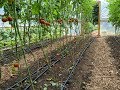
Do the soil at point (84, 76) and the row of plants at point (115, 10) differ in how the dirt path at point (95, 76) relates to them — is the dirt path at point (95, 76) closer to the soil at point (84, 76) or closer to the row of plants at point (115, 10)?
the soil at point (84, 76)

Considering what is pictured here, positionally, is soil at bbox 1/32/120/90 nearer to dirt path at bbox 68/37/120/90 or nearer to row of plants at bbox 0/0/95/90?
dirt path at bbox 68/37/120/90

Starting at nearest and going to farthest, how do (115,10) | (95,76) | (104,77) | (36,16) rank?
(36,16) < (104,77) < (95,76) < (115,10)

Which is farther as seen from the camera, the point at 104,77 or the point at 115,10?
the point at 115,10

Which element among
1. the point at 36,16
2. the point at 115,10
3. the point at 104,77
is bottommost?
the point at 104,77

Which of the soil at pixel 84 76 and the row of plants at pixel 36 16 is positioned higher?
the row of plants at pixel 36 16

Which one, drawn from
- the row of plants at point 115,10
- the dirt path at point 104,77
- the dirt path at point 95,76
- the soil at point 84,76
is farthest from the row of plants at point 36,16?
the row of plants at point 115,10

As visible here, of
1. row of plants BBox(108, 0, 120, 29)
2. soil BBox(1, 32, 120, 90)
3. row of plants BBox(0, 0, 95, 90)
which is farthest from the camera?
row of plants BBox(108, 0, 120, 29)

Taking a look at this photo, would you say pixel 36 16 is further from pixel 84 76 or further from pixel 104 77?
pixel 104 77

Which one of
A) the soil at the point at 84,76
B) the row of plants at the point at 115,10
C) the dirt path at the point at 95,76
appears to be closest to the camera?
the soil at the point at 84,76

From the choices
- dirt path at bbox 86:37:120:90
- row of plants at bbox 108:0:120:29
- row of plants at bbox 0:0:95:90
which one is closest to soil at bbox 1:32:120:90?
dirt path at bbox 86:37:120:90

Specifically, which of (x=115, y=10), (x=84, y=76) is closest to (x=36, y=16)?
(x=84, y=76)

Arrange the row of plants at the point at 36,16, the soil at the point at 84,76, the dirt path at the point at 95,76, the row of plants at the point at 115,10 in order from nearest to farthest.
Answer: the row of plants at the point at 36,16
the soil at the point at 84,76
the dirt path at the point at 95,76
the row of plants at the point at 115,10

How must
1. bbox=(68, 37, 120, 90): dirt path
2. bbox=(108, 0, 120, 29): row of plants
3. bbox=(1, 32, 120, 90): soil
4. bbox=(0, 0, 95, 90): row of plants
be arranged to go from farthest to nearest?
bbox=(108, 0, 120, 29): row of plants
bbox=(68, 37, 120, 90): dirt path
bbox=(1, 32, 120, 90): soil
bbox=(0, 0, 95, 90): row of plants

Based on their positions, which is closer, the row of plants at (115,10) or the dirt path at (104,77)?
the dirt path at (104,77)
